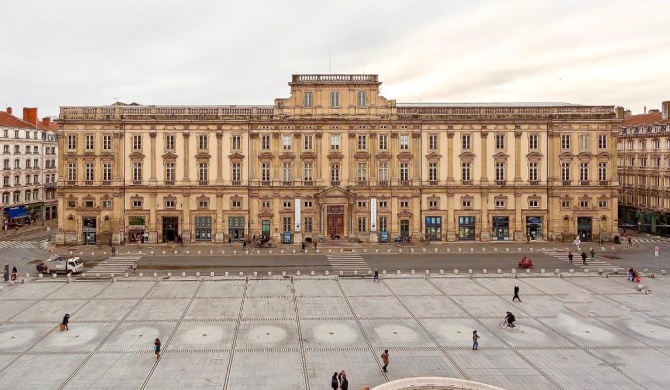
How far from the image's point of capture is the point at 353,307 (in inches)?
1908

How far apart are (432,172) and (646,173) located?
4107 centimetres

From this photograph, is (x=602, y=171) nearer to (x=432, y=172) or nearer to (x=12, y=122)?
(x=432, y=172)

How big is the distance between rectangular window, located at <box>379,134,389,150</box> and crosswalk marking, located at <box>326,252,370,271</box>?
17.8m

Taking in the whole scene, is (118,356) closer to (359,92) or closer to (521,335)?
(521,335)

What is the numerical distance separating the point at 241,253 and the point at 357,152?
75.2ft

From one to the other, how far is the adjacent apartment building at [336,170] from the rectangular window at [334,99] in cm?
15

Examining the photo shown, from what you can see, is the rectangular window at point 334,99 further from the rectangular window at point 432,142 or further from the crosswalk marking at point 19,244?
the crosswalk marking at point 19,244

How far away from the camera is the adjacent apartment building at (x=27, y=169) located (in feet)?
328

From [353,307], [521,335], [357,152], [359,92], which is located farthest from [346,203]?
[521,335]

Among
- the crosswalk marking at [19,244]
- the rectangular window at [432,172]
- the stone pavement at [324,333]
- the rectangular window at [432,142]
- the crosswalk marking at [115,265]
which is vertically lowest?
the stone pavement at [324,333]

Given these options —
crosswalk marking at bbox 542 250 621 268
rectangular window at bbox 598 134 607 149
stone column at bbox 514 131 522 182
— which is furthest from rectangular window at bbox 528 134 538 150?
crosswalk marking at bbox 542 250 621 268

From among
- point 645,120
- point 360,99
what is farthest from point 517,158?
point 645,120

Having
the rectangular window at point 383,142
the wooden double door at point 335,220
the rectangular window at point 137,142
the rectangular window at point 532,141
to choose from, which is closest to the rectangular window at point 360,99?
the rectangular window at point 383,142

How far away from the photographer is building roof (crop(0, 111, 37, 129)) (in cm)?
9999
